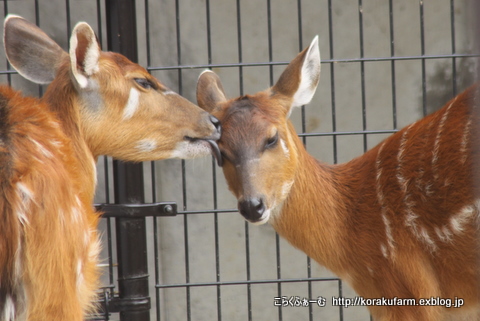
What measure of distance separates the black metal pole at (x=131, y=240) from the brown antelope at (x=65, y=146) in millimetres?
713

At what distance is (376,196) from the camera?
3.26 m

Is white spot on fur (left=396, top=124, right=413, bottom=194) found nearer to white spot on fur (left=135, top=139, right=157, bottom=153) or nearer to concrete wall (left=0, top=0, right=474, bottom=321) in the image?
white spot on fur (left=135, top=139, right=157, bottom=153)

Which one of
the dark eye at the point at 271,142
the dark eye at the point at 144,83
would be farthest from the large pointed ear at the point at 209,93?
the dark eye at the point at 144,83

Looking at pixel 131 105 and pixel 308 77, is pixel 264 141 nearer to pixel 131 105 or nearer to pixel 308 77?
pixel 308 77

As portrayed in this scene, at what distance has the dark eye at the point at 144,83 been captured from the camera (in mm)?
3000

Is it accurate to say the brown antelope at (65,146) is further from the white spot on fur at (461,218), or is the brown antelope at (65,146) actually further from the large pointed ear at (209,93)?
the white spot on fur at (461,218)

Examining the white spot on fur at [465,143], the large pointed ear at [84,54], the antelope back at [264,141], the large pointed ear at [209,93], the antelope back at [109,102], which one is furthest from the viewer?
the large pointed ear at [209,93]

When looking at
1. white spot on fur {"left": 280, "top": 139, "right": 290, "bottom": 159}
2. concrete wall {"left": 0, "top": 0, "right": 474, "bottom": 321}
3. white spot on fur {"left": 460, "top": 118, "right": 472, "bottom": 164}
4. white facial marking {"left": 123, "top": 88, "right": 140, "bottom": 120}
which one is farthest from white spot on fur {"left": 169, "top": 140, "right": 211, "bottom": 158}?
concrete wall {"left": 0, "top": 0, "right": 474, "bottom": 321}

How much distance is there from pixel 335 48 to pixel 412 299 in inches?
108

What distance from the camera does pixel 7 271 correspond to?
7.14ft

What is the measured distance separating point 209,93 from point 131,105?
77cm

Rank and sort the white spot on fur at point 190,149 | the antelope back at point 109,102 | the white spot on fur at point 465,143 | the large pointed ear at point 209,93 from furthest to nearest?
the large pointed ear at point 209,93 < the white spot on fur at point 190,149 < the white spot on fur at point 465,143 < the antelope back at point 109,102

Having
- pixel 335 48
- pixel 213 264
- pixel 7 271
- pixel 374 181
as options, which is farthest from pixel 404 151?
pixel 213 264

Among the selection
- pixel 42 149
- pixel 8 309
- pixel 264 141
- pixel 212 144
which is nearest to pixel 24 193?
pixel 42 149
